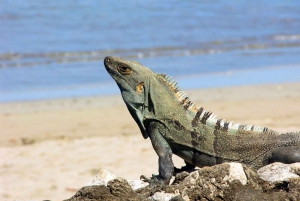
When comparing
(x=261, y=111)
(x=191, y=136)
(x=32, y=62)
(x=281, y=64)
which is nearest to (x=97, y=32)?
(x=32, y=62)

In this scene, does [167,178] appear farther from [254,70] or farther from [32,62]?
[32,62]

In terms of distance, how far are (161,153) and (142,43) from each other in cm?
1977

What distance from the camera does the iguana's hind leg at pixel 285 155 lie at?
17.9 feet

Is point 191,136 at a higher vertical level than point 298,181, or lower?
higher

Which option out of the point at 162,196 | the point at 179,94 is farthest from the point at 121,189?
the point at 179,94

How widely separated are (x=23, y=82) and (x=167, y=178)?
13.4 meters

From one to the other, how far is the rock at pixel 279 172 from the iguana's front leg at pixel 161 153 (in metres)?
0.95

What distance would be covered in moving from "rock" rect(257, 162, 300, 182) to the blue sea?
475 inches

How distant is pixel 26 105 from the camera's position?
15.8 m

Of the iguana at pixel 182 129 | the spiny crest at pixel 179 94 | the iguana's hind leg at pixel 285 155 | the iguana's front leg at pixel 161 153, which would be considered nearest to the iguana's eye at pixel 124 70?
the iguana at pixel 182 129

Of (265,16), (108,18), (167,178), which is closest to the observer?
(167,178)

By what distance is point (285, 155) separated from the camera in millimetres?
5496

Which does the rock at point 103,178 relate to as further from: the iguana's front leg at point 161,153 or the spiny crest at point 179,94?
the spiny crest at point 179,94

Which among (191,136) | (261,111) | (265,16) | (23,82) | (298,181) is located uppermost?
(265,16)
